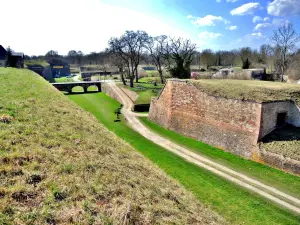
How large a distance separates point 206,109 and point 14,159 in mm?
15313

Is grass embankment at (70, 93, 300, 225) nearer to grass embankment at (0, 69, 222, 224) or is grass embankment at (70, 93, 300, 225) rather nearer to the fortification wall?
the fortification wall

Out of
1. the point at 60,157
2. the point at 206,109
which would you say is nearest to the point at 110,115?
the point at 206,109

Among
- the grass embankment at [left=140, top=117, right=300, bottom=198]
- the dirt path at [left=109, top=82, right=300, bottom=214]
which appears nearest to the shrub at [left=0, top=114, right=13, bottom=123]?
the dirt path at [left=109, top=82, right=300, bottom=214]

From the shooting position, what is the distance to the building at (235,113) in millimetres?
14969

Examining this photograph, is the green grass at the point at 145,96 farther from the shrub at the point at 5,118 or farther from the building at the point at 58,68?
the building at the point at 58,68

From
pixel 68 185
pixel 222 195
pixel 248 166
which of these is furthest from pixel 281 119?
pixel 68 185

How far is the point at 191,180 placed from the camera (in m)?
12.8

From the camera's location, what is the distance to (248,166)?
14.4 meters

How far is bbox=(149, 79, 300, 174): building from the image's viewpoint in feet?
49.1

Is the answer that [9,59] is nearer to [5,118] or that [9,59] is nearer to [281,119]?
[5,118]

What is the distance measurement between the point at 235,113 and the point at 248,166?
3.65m

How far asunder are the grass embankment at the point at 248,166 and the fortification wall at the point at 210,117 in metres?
0.53

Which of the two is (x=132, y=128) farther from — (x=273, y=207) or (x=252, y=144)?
(x=273, y=207)

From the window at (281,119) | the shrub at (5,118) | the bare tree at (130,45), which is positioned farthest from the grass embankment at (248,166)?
the bare tree at (130,45)
